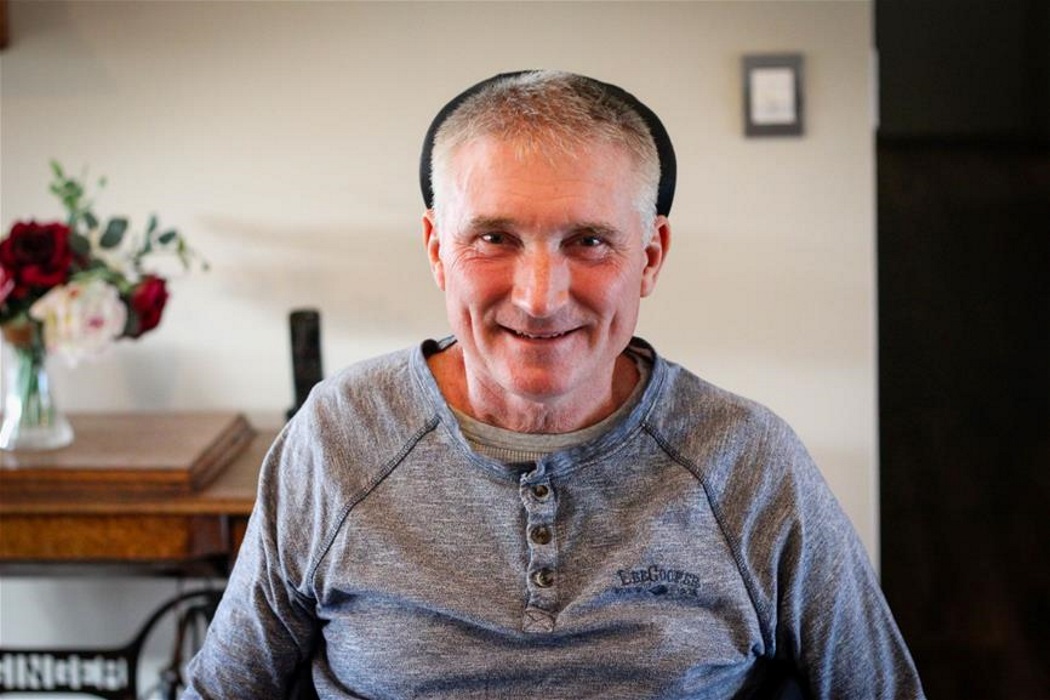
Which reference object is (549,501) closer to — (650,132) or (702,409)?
(702,409)

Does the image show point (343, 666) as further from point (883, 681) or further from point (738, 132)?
point (738, 132)

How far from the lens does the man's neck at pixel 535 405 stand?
1.64 meters

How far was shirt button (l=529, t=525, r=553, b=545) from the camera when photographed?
1580 millimetres

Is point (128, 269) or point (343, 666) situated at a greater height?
point (128, 269)

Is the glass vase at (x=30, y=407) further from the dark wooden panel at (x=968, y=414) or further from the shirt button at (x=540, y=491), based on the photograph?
the dark wooden panel at (x=968, y=414)

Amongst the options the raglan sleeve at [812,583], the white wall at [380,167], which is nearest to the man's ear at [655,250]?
the raglan sleeve at [812,583]

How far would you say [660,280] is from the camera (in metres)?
2.77

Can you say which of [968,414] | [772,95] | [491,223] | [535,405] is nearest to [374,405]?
[535,405]

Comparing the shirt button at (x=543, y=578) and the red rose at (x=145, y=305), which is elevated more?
the red rose at (x=145, y=305)

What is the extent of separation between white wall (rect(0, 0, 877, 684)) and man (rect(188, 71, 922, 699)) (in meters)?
1.09

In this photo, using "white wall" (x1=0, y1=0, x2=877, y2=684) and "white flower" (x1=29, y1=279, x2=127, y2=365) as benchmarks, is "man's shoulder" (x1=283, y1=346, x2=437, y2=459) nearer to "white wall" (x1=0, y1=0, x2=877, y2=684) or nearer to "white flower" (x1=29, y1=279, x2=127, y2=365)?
"white flower" (x1=29, y1=279, x2=127, y2=365)

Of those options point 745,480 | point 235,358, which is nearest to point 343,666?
point 745,480

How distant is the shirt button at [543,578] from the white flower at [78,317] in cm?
114

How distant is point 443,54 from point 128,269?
0.67 metres
